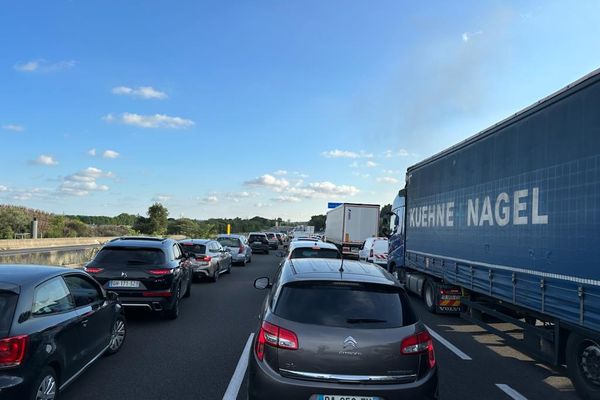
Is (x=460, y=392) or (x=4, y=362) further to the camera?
(x=460, y=392)

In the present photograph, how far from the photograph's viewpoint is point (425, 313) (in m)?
10.7

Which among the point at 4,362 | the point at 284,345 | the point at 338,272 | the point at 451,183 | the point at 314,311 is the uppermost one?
the point at 451,183

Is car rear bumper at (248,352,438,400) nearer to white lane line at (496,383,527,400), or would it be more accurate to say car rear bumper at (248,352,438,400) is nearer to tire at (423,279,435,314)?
white lane line at (496,383,527,400)

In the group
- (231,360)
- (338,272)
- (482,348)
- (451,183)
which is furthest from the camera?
(451,183)

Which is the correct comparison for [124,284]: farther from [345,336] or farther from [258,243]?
[258,243]

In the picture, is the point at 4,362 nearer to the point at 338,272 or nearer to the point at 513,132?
the point at 338,272

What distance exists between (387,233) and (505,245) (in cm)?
853

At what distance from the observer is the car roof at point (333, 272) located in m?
4.24

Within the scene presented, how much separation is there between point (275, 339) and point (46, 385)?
2215 millimetres

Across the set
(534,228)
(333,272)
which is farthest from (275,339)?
(534,228)

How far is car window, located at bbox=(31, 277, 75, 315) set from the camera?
4.43m

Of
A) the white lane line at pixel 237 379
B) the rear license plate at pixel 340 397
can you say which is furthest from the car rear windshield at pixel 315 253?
the rear license plate at pixel 340 397

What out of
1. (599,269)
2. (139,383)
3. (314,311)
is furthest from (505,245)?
(139,383)

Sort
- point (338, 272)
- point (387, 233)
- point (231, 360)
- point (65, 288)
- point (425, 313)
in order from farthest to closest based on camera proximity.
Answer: point (387, 233) < point (425, 313) < point (231, 360) < point (65, 288) < point (338, 272)
